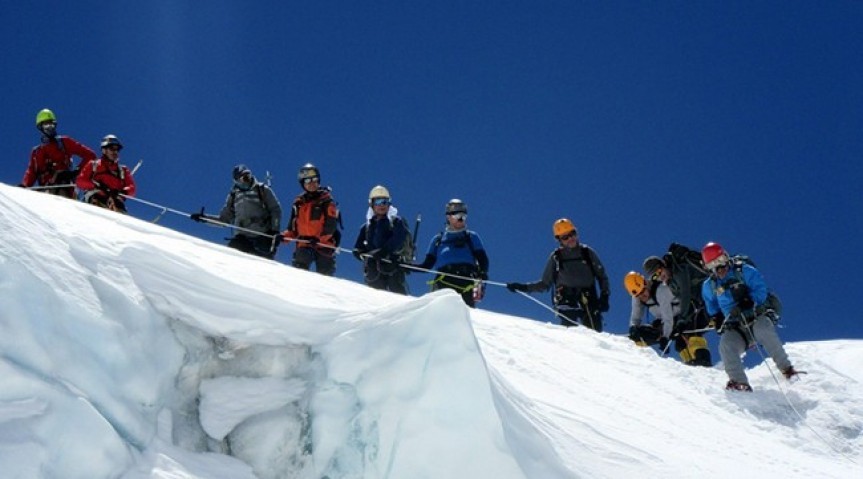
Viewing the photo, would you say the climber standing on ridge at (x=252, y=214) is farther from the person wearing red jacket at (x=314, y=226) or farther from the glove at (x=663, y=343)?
the glove at (x=663, y=343)

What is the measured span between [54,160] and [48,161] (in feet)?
0.29

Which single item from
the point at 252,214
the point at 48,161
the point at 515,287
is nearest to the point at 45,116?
the point at 48,161

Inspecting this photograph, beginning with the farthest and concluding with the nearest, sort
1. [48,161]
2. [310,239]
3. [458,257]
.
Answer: [48,161], [310,239], [458,257]

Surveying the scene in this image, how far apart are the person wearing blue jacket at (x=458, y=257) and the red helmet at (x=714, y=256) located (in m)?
2.95

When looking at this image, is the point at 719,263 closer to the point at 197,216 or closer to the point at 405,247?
the point at 405,247

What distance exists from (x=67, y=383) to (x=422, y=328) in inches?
77.9

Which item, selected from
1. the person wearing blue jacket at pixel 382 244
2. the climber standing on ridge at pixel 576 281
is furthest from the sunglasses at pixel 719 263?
the person wearing blue jacket at pixel 382 244

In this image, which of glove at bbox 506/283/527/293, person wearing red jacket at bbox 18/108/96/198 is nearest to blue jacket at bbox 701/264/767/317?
glove at bbox 506/283/527/293

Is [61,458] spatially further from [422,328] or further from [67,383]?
[422,328]

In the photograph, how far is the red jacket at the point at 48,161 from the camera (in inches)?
543

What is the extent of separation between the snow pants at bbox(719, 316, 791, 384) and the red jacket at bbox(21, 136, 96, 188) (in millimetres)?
9637

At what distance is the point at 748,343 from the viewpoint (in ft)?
34.7

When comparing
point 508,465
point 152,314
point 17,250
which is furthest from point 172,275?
point 508,465

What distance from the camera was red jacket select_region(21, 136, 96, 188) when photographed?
13805 millimetres
